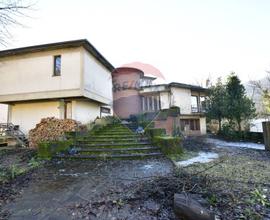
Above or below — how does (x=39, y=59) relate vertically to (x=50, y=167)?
above

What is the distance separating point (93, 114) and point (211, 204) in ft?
39.7

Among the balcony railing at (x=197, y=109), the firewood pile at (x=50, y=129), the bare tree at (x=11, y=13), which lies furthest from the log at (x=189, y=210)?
the balcony railing at (x=197, y=109)

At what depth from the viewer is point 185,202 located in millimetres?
2527

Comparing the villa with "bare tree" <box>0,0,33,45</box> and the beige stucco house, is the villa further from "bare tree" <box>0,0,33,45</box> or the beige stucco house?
"bare tree" <box>0,0,33,45</box>

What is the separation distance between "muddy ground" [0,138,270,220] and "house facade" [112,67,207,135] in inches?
497

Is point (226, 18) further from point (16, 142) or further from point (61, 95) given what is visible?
point (16, 142)

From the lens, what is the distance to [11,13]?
5.90 m

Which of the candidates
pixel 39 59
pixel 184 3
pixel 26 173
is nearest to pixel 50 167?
pixel 26 173

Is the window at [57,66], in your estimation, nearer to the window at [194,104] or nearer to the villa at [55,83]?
the villa at [55,83]

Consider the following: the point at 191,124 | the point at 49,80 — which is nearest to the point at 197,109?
the point at 191,124

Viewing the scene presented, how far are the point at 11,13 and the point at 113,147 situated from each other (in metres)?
6.45

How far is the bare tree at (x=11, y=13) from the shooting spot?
581cm

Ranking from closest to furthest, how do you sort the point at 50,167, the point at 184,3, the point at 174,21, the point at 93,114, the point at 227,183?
the point at 227,183
the point at 50,167
the point at 184,3
the point at 174,21
the point at 93,114

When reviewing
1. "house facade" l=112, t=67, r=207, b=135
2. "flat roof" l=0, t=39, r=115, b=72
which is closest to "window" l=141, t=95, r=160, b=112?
"house facade" l=112, t=67, r=207, b=135
